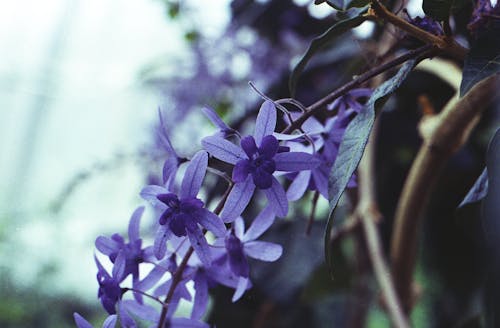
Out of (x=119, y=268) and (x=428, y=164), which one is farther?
(x=428, y=164)

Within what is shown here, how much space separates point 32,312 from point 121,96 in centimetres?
61

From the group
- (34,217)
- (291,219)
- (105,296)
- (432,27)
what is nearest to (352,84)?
(432,27)

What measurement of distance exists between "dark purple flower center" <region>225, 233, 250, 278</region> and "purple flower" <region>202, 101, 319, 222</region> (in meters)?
0.06

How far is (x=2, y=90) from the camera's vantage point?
1.68 m

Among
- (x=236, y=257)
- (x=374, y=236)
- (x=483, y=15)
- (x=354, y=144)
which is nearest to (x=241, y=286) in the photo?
(x=236, y=257)

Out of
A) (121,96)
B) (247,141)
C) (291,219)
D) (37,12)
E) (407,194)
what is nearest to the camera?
(247,141)

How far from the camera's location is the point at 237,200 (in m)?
0.34

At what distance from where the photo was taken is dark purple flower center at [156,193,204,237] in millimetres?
340

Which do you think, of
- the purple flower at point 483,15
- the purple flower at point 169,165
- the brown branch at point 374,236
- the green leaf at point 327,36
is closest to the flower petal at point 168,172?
the purple flower at point 169,165

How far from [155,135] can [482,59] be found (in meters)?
0.87

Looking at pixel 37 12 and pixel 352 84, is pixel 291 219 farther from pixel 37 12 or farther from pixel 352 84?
pixel 37 12

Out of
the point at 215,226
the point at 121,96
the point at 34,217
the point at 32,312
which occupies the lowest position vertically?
the point at 32,312

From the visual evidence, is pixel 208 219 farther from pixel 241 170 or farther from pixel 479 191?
pixel 479 191

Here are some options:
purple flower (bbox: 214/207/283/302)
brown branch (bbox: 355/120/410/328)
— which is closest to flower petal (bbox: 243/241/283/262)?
purple flower (bbox: 214/207/283/302)
